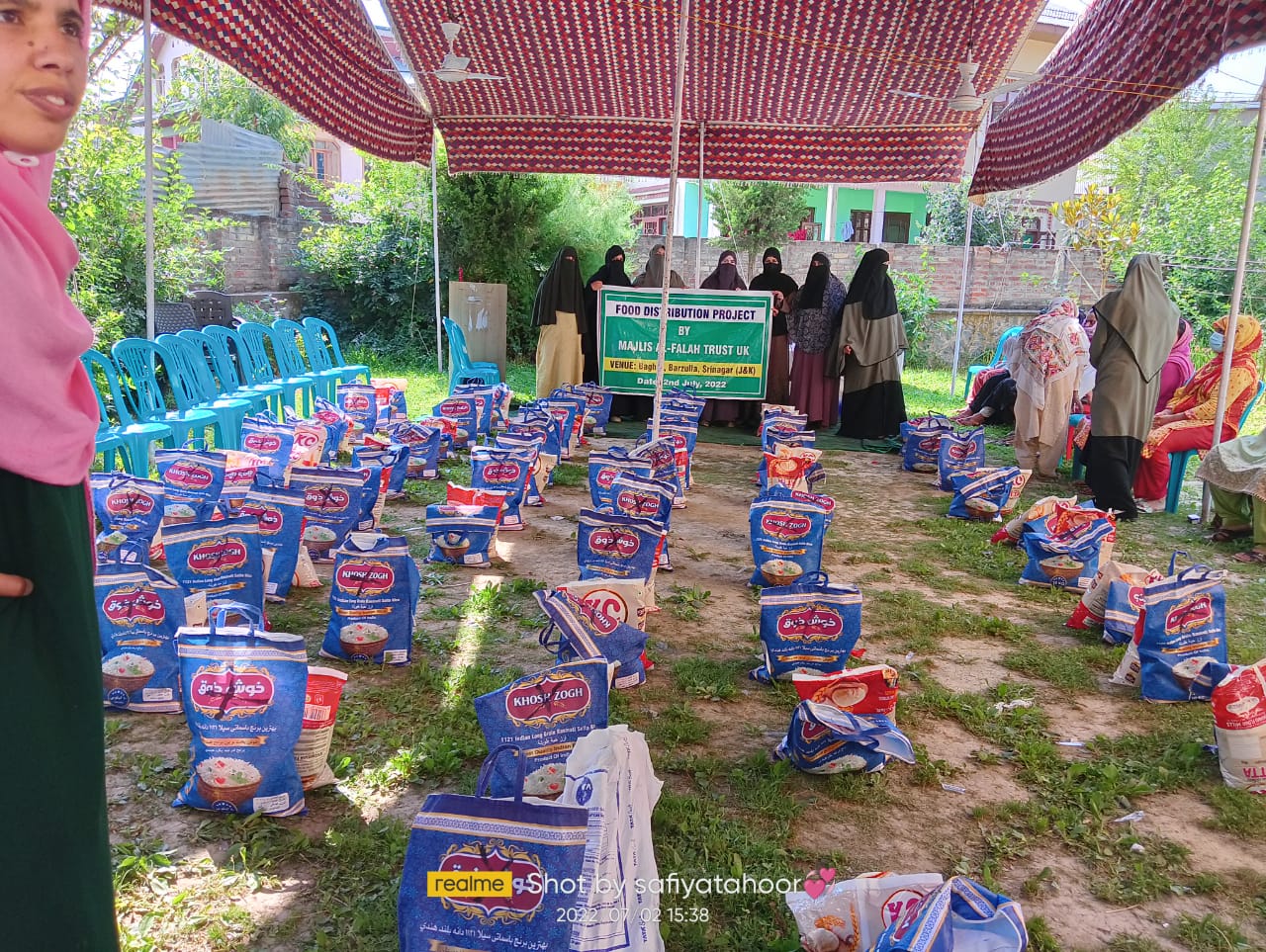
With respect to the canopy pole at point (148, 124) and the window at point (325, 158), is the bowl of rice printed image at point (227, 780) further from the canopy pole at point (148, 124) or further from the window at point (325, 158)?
the window at point (325, 158)

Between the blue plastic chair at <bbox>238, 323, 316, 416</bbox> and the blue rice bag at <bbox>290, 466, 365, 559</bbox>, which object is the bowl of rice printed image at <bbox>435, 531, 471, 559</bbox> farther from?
the blue plastic chair at <bbox>238, 323, 316, 416</bbox>

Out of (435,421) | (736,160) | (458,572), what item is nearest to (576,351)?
(736,160)

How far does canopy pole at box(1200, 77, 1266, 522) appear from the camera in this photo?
587 centimetres

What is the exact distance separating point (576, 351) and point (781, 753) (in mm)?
7826

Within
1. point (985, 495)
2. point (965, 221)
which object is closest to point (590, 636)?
point (985, 495)

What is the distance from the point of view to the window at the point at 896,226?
25812mm

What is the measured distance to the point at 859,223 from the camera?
82.3 feet

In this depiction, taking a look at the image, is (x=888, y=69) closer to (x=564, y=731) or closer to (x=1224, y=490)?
(x=1224, y=490)

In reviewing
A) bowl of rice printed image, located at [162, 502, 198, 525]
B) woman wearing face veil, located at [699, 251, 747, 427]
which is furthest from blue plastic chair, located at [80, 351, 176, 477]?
woman wearing face veil, located at [699, 251, 747, 427]

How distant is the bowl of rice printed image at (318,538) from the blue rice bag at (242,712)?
2156 mm

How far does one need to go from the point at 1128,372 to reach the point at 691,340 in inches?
168

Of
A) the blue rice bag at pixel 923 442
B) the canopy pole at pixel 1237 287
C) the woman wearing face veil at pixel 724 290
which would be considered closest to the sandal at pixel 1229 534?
the canopy pole at pixel 1237 287

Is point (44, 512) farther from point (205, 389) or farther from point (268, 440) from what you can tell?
point (205, 389)

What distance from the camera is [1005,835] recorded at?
9.34ft
